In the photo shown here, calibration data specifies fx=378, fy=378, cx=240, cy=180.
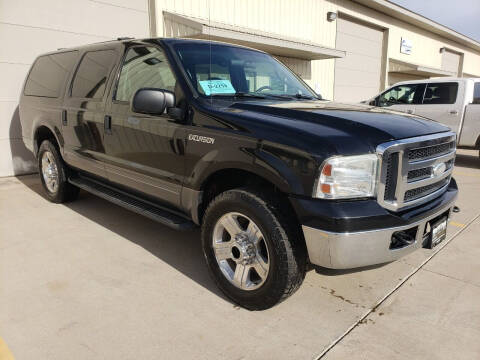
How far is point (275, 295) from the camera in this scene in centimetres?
242

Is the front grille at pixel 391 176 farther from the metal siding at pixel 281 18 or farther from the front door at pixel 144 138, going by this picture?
the metal siding at pixel 281 18

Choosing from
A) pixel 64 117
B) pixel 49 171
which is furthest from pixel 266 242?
pixel 49 171

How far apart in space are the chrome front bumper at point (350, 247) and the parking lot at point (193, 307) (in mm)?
525

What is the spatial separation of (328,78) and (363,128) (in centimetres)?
1319

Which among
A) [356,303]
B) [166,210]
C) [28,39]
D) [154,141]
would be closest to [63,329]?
[166,210]

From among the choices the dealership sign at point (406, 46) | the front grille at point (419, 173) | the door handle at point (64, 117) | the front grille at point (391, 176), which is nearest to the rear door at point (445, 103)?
the front grille at point (419, 173)

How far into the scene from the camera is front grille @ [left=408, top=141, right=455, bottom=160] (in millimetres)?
2424

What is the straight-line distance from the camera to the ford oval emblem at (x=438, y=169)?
8.75ft

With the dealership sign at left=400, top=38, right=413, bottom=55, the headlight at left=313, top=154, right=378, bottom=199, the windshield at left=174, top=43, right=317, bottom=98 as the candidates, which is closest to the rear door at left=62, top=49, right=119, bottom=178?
the windshield at left=174, top=43, right=317, bottom=98

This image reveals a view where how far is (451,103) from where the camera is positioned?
27.1 ft

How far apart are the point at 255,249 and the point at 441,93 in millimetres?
7767

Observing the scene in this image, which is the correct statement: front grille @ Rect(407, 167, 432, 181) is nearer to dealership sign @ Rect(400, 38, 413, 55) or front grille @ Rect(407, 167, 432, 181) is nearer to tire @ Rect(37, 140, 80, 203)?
tire @ Rect(37, 140, 80, 203)

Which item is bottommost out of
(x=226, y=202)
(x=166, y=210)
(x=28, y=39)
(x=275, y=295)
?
(x=275, y=295)

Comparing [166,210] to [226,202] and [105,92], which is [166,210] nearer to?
[226,202]
